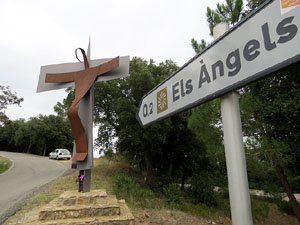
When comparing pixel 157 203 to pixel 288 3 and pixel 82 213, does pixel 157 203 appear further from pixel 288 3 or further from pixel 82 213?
pixel 288 3

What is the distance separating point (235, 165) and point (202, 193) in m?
8.90

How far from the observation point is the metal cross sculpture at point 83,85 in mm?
3342

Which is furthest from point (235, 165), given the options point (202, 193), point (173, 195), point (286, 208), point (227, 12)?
point (286, 208)

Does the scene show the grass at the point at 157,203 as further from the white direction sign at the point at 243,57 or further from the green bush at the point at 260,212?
the white direction sign at the point at 243,57

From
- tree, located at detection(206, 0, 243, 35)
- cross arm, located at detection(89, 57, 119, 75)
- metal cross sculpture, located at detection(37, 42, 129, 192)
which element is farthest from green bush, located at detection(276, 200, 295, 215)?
cross arm, located at detection(89, 57, 119, 75)

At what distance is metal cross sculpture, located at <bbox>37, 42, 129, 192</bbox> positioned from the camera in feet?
11.0

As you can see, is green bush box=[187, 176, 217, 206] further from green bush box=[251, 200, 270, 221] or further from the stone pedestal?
the stone pedestal

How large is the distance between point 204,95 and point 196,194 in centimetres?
928

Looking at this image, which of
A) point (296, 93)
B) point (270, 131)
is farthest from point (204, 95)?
point (270, 131)

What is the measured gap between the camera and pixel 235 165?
0.93 metres

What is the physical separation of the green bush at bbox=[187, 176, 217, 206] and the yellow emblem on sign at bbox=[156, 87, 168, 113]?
8522mm

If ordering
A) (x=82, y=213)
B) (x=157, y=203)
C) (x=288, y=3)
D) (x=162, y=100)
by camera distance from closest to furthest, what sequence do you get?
(x=288, y=3) → (x=162, y=100) → (x=82, y=213) → (x=157, y=203)

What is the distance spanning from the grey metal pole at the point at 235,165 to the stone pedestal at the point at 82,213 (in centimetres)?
227

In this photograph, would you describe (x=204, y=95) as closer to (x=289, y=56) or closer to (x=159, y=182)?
(x=289, y=56)
